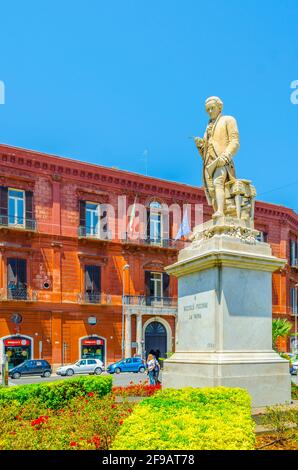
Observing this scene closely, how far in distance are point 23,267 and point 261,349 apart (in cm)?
3132

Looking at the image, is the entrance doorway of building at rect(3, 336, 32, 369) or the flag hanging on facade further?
the flag hanging on facade

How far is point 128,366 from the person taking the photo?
1508 inches

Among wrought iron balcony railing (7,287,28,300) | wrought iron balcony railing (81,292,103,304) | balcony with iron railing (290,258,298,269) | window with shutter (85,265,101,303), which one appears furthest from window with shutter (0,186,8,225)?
balcony with iron railing (290,258,298,269)

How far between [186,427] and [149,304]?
39.5 meters

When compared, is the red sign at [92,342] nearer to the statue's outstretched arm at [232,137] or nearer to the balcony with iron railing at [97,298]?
the balcony with iron railing at [97,298]

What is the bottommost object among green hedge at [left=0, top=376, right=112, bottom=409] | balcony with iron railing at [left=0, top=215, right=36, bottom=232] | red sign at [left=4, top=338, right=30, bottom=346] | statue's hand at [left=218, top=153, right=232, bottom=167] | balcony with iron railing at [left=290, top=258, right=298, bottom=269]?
red sign at [left=4, top=338, right=30, bottom=346]

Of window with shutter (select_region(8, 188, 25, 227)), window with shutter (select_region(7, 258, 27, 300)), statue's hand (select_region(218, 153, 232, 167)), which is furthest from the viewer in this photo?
window with shutter (select_region(8, 188, 25, 227))

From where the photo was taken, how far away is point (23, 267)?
39.1 m

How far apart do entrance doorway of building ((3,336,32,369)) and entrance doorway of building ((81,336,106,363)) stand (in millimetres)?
4322

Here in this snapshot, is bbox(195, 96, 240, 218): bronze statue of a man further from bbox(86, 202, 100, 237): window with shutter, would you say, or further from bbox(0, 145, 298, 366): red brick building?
bbox(86, 202, 100, 237): window with shutter

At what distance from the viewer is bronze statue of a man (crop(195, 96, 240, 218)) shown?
10.6 m

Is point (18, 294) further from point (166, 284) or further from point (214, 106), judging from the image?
point (214, 106)

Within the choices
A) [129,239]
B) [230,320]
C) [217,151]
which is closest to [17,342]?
[129,239]
